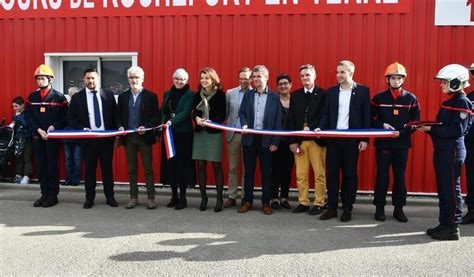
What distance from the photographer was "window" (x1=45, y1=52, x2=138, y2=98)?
28.6ft

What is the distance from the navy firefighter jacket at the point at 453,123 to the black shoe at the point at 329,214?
1673mm

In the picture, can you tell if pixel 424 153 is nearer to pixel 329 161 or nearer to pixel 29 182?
pixel 329 161

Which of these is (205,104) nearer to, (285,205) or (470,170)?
(285,205)

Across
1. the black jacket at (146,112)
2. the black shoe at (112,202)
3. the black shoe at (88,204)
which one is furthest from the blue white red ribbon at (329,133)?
the black shoe at (88,204)

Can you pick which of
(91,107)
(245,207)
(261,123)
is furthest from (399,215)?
(91,107)

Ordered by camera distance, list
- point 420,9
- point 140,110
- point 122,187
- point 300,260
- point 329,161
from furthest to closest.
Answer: point 122,187, point 420,9, point 140,110, point 329,161, point 300,260

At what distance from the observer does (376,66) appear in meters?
7.82

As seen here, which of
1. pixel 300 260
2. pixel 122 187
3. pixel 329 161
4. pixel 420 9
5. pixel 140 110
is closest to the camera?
pixel 300 260

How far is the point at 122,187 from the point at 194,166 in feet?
7.18

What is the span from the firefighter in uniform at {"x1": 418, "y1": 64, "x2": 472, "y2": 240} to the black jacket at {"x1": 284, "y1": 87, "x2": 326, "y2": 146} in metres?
1.51

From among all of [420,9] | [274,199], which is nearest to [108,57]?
[274,199]

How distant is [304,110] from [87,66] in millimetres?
4626

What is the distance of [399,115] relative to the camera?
6.20 metres

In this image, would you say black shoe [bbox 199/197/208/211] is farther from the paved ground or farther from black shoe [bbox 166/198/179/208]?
black shoe [bbox 166/198/179/208]
